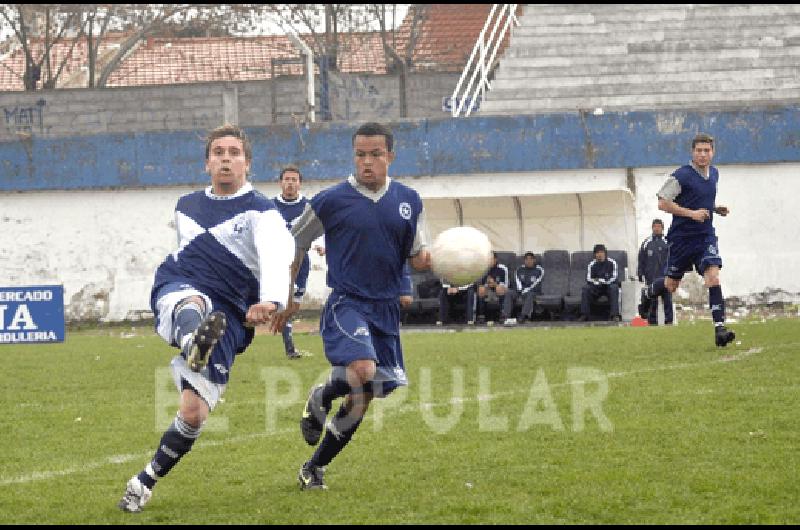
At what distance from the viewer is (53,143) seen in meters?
27.7

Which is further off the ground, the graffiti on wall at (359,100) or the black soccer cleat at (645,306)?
the graffiti on wall at (359,100)

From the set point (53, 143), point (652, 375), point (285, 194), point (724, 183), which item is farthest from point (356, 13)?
point (652, 375)

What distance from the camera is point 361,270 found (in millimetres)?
7750

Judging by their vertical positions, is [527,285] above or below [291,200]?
below

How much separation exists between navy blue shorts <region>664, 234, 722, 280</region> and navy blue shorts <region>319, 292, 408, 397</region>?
7.89m

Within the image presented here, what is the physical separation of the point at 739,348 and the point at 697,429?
5.94 m

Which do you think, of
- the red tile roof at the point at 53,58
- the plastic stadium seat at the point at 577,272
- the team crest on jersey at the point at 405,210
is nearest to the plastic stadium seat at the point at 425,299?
the plastic stadium seat at the point at 577,272

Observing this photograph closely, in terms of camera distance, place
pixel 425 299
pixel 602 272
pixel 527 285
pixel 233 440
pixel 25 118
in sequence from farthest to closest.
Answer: pixel 25 118
pixel 425 299
pixel 527 285
pixel 602 272
pixel 233 440

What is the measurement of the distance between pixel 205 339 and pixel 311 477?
1.45 metres

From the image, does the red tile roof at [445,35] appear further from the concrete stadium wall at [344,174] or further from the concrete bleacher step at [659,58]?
the concrete stadium wall at [344,174]

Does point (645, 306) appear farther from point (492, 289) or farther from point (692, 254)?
point (692, 254)

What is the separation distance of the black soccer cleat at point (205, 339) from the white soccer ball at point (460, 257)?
1.65m

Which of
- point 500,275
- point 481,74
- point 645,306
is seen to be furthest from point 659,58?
point 645,306

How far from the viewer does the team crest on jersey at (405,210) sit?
7801mm
